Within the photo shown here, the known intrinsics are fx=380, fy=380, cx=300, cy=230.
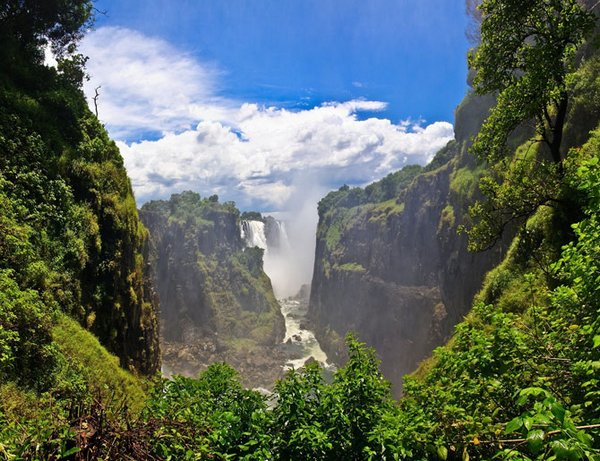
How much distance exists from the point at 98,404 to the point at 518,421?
6047mm

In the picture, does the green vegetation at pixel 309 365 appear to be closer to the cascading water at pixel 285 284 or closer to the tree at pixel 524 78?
the tree at pixel 524 78

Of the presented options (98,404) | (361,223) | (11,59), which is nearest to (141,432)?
(98,404)

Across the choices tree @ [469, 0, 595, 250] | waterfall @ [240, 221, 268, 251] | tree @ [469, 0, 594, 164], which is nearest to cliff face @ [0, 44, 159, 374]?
tree @ [469, 0, 595, 250]

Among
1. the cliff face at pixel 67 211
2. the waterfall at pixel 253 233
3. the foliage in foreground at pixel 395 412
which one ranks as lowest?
the foliage in foreground at pixel 395 412

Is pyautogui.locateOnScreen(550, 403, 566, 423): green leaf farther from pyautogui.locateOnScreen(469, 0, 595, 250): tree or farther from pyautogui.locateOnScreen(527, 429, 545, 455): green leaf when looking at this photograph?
pyautogui.locateOnScreen(469, 0, 595, 250): tree

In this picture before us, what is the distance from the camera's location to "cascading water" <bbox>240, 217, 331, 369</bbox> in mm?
102469

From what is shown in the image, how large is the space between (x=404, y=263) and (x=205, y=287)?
1997 inches

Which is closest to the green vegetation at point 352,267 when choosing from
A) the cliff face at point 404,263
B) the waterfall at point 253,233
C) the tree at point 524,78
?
the cliff face at point 404,263

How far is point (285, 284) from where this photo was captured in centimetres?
16488

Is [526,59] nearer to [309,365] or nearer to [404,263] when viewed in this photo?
[309,365]

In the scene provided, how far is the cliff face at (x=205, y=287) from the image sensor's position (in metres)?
89.4

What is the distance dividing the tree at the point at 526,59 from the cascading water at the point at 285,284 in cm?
8455

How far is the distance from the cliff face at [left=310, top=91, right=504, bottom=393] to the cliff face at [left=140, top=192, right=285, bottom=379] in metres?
21.0

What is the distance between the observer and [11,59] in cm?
2327
